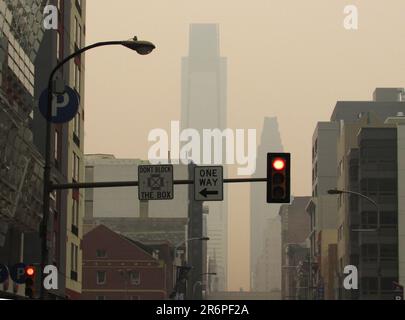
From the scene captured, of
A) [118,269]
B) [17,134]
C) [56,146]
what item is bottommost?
[118,269]

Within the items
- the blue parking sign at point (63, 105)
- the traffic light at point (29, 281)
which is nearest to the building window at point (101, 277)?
the blue parking sign at point (63, 105)

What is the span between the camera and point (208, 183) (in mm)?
26641

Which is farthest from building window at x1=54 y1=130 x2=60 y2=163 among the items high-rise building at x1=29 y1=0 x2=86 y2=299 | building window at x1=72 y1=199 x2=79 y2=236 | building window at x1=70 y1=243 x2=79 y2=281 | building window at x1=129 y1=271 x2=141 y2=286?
building window at x1=129 y1=271 x2=141 y2=286

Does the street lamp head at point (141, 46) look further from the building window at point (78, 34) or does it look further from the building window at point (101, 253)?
the building window at point (101, 253)

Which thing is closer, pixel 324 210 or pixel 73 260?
pixel 73 260

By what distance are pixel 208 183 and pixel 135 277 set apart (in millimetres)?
98833

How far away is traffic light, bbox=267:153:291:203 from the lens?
2423 centimetres

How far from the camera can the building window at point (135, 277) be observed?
123 metres

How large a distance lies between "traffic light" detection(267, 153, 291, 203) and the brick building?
9829 cm

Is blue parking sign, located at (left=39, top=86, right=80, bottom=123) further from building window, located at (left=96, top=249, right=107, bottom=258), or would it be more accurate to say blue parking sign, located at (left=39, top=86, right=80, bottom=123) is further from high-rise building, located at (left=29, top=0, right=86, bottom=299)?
building window, located at (left=96, top=249, right=107, bottom=258)

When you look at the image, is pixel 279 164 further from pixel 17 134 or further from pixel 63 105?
pixel 17 134

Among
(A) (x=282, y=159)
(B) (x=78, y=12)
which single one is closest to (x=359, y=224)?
(B) (x=78, y=12)

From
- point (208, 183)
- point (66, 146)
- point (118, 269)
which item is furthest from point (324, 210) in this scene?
point (208, 183)

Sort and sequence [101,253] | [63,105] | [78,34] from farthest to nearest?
[101,253] < [78,34] < [63,105]
